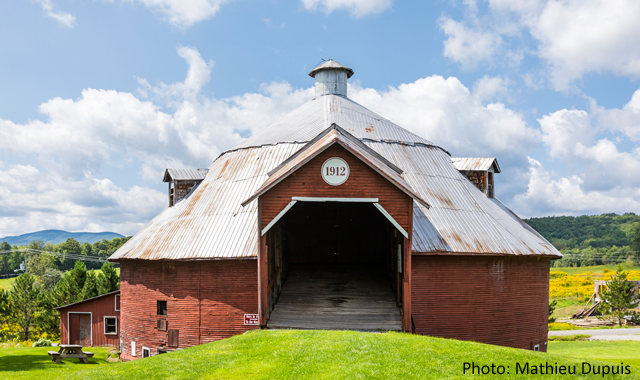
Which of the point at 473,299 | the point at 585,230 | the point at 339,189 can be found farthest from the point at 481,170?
the point at 585,230

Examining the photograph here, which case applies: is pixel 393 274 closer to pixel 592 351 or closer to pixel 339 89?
pixel 339 89

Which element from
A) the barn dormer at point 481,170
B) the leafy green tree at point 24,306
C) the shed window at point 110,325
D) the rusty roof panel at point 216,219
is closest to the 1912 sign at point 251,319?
the rusty roof panel at point 216,219

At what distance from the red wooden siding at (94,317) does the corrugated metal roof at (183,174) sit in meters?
9.94

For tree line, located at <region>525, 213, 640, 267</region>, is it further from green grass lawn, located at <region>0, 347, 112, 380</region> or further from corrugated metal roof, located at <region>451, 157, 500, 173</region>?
green grass lawn, located at <region>0, 347, 112, 380</region>

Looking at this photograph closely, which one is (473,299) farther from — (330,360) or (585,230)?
(585,230)

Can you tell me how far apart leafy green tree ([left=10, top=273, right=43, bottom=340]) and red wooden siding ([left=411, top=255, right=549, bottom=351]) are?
4484 cm

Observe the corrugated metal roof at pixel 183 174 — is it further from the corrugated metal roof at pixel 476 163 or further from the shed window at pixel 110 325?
the corrugated metal roof at pixel 476 163

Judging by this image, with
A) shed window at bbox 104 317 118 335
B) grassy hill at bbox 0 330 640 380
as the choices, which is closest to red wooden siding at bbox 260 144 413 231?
grassy hill at bbox 0 330 640 380

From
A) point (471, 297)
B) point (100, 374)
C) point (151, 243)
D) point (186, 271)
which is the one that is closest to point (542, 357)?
point (471, 297)

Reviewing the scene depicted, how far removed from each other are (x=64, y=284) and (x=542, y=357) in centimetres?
4460

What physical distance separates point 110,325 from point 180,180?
39.0ft

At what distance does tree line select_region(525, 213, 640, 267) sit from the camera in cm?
11407

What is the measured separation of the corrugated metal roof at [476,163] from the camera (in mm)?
25697

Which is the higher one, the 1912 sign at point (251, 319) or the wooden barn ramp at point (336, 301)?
the wooden barn ramp at point (336, 301)
